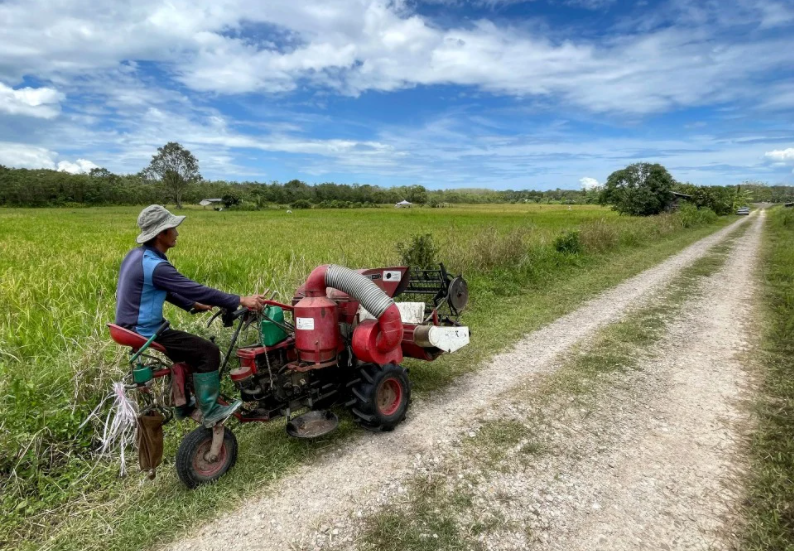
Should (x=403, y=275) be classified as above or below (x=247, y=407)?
above

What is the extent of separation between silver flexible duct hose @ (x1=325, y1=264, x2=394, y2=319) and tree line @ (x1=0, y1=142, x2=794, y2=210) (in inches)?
1421

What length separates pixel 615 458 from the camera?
3.46 metres

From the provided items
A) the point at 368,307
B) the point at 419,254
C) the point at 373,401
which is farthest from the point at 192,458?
the point at 419,254

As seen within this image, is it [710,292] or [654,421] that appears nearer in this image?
[654,421]

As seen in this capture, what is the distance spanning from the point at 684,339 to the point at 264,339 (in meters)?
6.06

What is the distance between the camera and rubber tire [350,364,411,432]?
3.74 metres

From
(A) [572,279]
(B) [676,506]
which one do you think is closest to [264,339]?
(B) [676,506]

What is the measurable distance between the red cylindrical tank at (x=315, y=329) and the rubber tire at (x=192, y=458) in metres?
0.85

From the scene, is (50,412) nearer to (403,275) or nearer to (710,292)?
(403,275)

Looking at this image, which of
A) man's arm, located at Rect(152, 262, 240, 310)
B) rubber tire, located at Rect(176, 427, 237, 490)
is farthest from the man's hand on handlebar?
rubber tire, located at Rect(176, 427, 237, 490)

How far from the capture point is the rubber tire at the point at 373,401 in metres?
3.74

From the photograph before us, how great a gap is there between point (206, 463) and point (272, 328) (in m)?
1.12

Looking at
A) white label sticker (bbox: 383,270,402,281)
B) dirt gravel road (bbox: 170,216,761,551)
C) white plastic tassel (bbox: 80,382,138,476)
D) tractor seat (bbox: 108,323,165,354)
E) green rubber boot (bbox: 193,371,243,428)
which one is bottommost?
dirt gravel road (bbox: 170,216,761,551)

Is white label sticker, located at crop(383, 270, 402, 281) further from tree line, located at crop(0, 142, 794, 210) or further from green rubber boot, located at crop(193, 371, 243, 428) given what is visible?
tree line, located at crop(0, 142, 794, 210)
